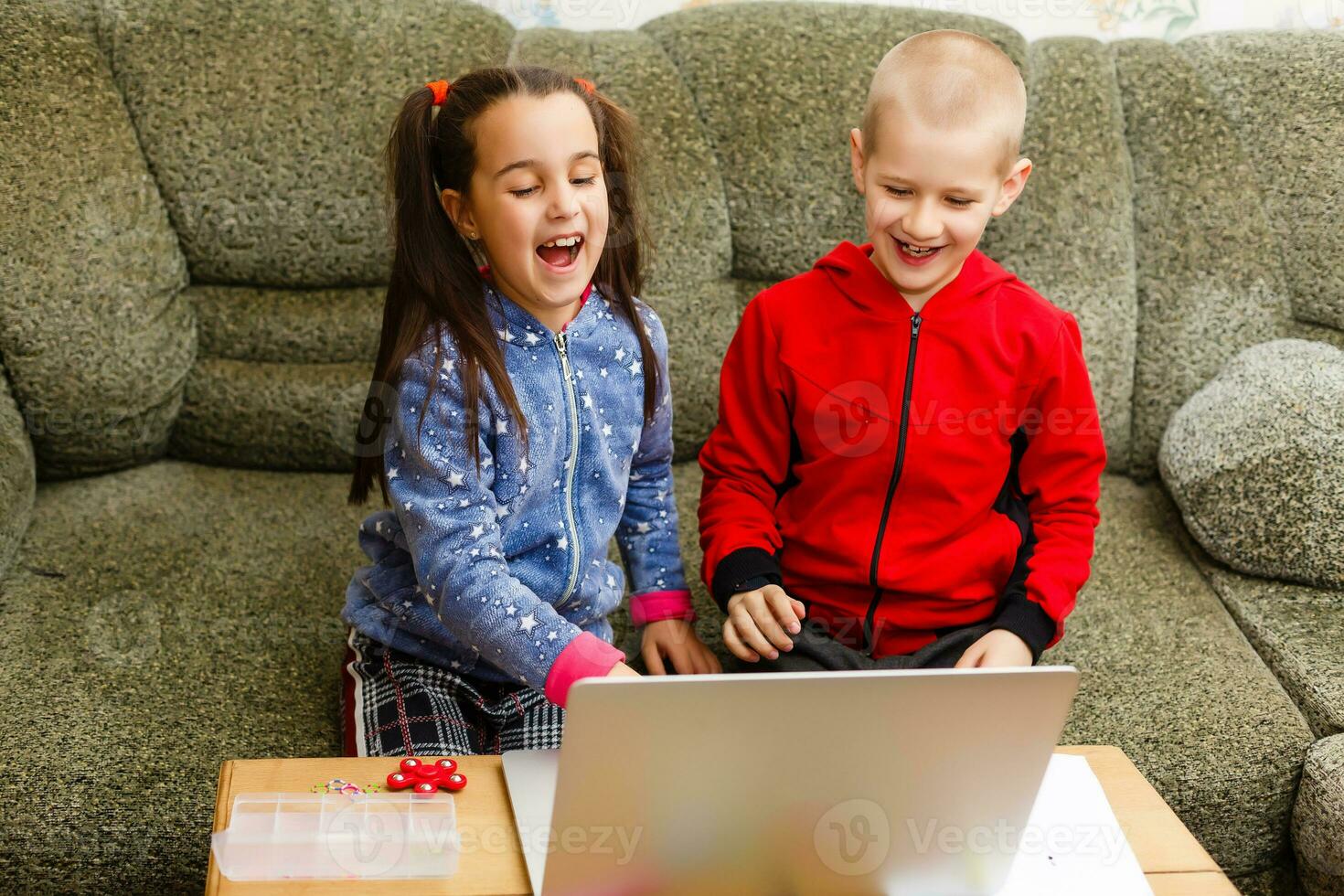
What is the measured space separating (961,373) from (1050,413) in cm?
11

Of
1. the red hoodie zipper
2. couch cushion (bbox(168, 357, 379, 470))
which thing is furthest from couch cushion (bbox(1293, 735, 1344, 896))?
couch cushion (bbox(168, 357, 379, 470))

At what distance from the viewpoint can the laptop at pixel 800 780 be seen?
0.78 metres

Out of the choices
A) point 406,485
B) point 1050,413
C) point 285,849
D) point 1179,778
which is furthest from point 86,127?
point 1179,778

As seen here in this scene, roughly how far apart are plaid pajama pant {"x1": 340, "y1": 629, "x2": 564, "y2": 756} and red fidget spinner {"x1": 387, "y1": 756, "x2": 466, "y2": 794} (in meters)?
0.18

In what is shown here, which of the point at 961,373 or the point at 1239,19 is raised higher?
the point at 1239,19

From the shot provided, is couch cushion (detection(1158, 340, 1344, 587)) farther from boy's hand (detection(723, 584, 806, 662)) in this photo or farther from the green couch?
boy's hand (detection(723, 584, 806, 662))

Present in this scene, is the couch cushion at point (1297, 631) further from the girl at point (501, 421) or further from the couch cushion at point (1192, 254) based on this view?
the girl at point (501, 421)

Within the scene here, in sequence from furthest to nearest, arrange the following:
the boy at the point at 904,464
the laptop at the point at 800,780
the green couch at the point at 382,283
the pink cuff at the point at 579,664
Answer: the green couch at the point at 382,283, the boy at the point at 904,464, the pink cuff at the point at 579,664, the laptop at the point at 800,780

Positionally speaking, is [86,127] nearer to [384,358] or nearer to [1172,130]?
[384,358]

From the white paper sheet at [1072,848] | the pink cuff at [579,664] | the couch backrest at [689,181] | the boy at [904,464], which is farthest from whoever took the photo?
the couch backrest at [689,181]

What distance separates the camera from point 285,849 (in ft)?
2.91

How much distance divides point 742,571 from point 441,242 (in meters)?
0.45

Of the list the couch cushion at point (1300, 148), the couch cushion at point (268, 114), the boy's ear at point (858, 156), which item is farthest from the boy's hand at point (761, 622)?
the couch cushion at point (1300, 148)

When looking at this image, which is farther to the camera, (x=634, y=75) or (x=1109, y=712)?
(x=634, y=75)
